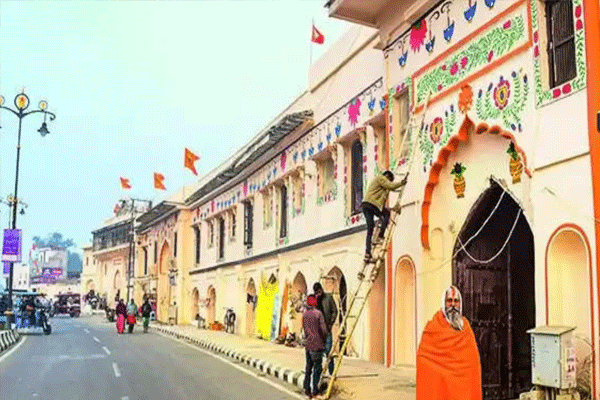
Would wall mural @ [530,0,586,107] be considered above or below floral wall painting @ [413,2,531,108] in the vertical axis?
below

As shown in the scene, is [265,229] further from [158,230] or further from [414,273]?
[158,230]

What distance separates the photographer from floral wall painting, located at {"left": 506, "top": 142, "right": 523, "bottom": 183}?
9883 mm

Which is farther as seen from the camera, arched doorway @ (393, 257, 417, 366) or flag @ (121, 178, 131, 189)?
flag @ (121, 178, 131, 189)

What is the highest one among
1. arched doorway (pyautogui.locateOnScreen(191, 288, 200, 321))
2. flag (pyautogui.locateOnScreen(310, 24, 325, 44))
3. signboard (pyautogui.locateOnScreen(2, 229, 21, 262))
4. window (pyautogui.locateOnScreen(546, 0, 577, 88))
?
flag (pyautogui.locateOnScreen(310, 24, 325, 44))

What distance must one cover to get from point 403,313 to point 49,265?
87.7 metres

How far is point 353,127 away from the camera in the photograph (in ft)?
55.9

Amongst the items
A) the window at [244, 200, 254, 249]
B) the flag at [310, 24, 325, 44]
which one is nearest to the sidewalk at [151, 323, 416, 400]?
the window at [244, 200, 254, 249]

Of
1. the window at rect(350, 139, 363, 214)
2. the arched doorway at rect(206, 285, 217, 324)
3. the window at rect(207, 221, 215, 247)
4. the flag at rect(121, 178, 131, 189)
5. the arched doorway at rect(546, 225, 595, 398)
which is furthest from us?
the flag at rect(121, 178, 131, 189)

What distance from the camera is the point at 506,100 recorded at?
9.96 m

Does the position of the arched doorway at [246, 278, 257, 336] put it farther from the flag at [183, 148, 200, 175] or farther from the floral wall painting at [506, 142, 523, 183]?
the floral wall painting at [506, 142, 523, 183]

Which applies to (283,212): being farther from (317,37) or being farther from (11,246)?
(11,246)

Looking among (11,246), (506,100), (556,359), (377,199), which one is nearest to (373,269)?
(377,199)

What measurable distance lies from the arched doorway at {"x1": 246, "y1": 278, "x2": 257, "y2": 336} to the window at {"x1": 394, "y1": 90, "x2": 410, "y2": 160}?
13685 mm

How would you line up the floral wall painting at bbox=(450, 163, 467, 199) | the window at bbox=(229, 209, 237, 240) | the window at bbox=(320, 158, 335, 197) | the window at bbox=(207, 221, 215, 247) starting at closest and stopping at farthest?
the floral wall painting at bbox=(450, 163, 467, 199) → the window at bbox=(320, 158, 335, 197) → the window at bbox=(229, 209, 237, 240) → the window at bbox=(207, 221, 215, 247)
